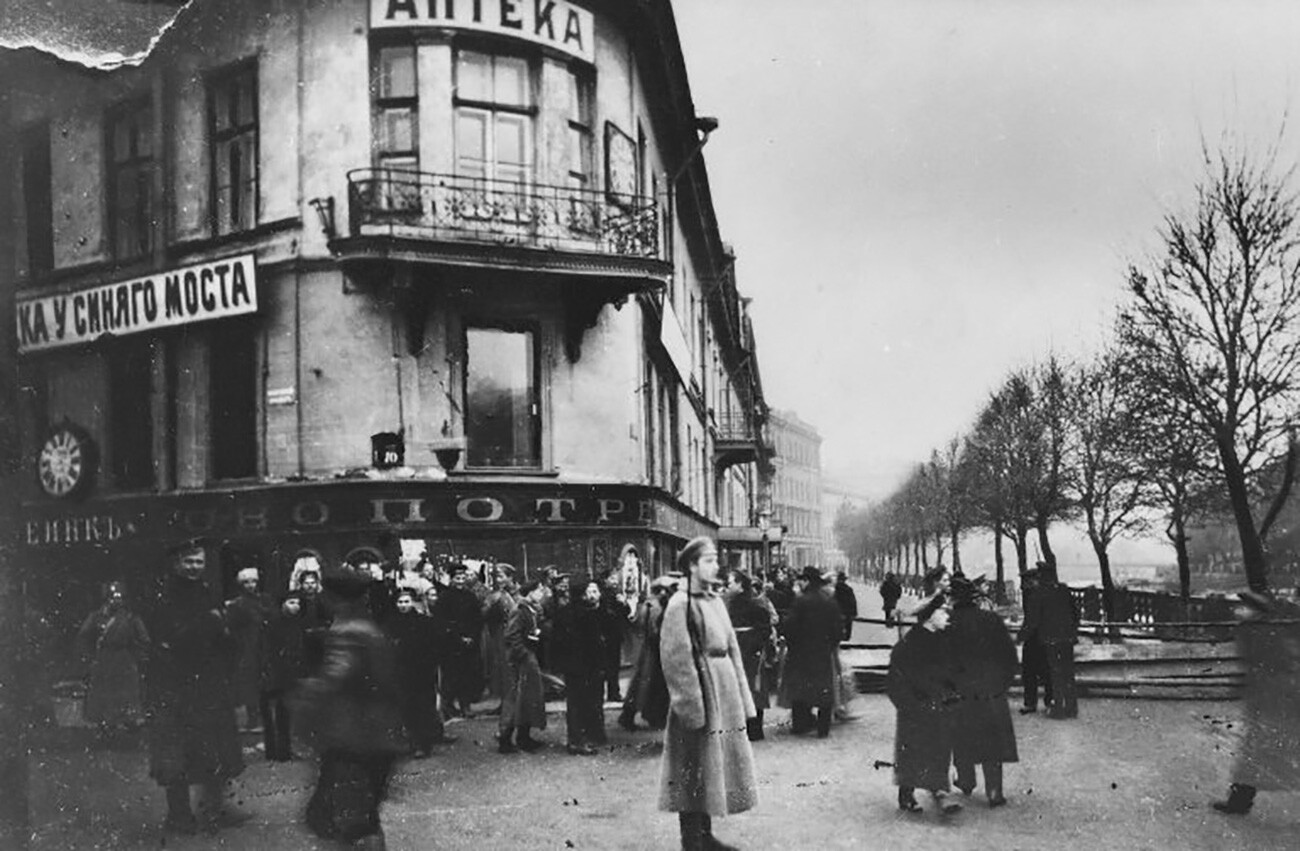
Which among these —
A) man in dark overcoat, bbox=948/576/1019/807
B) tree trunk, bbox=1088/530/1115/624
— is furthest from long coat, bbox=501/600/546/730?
tree trunk, bbox=1088/530/1115/624

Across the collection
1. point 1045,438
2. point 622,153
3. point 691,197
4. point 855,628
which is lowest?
point 855,628

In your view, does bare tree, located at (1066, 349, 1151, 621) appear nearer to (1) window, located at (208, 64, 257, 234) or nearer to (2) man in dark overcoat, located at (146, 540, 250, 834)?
(1) window, located at (208, 64, 257, 234)

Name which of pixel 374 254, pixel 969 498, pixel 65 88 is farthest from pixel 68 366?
pixel 969 498

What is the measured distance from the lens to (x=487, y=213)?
16.5 m

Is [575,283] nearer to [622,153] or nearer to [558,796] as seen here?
[622,153]

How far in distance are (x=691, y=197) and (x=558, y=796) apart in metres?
21.0

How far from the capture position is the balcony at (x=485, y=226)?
619 inches

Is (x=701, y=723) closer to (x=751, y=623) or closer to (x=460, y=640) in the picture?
(x=460, y=640)

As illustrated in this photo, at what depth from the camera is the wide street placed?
743cm

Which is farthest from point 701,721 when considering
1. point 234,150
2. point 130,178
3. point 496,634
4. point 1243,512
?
point 1243,512

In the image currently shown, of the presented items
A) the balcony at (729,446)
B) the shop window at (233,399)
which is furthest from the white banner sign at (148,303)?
the balcony at (729,446)

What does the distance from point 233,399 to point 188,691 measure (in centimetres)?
1011

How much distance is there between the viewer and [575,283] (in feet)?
56.7

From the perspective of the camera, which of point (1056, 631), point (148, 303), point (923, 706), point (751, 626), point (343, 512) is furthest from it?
point (148, 303)
